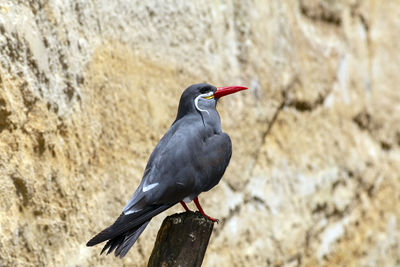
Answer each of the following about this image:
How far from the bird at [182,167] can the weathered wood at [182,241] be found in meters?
0.09

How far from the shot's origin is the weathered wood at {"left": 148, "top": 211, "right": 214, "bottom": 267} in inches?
91.0

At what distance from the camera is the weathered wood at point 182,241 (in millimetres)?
2312

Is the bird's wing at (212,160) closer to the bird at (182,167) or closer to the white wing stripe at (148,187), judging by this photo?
the bird at (182,167)

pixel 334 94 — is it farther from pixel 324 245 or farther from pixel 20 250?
pixel 20 250

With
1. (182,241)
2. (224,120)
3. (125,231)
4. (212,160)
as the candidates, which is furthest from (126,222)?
(224,120)

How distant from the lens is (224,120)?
4289 mm

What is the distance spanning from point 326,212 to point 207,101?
242 cm

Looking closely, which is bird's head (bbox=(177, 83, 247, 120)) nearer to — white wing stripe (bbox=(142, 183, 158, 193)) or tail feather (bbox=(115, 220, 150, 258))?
white wing stripe (bbox=(142, 183, 158, 193))

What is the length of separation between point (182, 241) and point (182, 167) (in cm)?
38

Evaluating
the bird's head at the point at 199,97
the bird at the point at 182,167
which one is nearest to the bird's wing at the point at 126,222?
the bird at the point at 182,167

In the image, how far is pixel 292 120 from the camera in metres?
4.85

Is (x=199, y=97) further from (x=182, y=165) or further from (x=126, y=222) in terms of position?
(x=126, y=222)

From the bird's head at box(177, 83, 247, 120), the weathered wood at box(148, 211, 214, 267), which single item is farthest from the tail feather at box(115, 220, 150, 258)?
the bird's head at box(177, 83, 247, 120)

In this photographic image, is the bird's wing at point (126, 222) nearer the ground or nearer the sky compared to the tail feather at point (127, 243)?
nearer the sky
